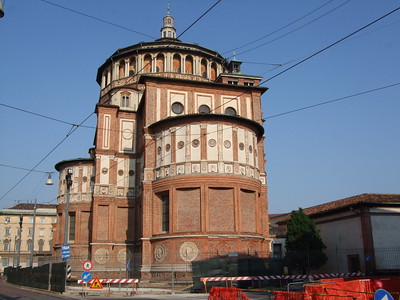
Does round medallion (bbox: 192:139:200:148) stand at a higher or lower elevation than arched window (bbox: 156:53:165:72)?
lower

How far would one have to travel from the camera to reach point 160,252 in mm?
29188

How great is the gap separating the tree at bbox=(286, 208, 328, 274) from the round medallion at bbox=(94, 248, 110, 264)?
14802 millimetres

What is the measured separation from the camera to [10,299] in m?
20.2

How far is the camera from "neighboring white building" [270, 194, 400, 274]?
30.5 m

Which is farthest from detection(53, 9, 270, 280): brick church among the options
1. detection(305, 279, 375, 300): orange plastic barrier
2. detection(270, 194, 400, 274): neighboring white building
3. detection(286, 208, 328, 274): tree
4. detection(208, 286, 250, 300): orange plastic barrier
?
detection(305, 279, 375, 300): orange plastic barrier

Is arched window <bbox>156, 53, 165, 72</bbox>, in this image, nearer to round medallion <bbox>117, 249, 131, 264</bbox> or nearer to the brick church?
the brick church

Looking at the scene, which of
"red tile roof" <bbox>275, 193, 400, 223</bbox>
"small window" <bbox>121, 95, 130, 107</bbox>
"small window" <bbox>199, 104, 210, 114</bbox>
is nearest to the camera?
"red tile roof" <bbox>275, 193, 400, 223</bbox>

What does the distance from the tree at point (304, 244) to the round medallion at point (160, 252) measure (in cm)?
969

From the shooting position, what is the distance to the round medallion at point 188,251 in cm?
2802

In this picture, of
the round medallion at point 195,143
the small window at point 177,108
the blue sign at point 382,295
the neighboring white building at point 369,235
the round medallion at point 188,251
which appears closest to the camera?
the blue sign at point 382,295

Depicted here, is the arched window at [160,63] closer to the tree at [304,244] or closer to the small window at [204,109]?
the small window at [204,109]

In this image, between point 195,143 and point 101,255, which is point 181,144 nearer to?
point 195,143

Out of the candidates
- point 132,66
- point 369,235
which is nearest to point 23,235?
point 132,66

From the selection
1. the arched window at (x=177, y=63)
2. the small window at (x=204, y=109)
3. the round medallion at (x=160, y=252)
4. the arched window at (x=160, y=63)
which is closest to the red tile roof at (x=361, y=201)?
the small window at (x=204, y=109)
